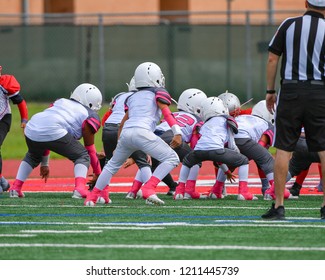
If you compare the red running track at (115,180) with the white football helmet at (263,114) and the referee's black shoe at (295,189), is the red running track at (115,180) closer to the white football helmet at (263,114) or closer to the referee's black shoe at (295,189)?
the referee's black shoe at (295,189)

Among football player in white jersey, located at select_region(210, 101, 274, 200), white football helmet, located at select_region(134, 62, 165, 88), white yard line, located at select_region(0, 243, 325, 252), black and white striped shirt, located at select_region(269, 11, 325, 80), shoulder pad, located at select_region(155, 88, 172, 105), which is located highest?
black and white striped shirt, located at select_region(269, 11, 325, 80)

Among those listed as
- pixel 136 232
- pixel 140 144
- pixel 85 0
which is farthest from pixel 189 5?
pixel 136 232

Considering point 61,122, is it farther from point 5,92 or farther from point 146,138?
point 146,138

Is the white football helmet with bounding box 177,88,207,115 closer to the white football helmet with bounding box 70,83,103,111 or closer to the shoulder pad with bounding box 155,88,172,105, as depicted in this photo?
the white football helmet with bounding box 70,83,103,111

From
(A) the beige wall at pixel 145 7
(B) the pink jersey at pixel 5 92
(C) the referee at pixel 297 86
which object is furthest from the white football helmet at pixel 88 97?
(A) the beige wall at pixel 145 7

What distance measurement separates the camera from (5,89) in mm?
13625

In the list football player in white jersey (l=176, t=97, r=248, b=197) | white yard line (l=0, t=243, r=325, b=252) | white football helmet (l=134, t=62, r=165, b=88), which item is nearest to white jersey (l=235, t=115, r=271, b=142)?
football player in white jersey (l=176, t=97, r=248, b=197)

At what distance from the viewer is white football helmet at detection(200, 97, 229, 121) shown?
503 inches

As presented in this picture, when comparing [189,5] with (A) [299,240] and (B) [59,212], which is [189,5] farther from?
(A) [299,240]

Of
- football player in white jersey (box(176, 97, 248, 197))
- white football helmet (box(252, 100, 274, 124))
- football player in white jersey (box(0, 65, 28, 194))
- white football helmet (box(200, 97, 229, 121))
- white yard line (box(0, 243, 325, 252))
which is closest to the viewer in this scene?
white yard line (box(0, 243, 325, 252))

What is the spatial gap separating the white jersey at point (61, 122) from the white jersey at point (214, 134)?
1.13 metres

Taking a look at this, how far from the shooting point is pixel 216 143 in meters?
12.5

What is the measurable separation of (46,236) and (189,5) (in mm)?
25414

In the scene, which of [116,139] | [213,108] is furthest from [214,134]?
[116,139]
